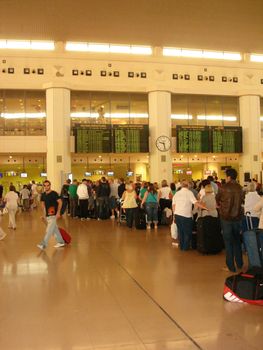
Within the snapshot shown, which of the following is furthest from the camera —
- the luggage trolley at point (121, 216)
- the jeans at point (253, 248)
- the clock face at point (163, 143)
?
the clock face at point (163, 143)

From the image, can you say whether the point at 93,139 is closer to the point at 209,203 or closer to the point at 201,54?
the point at 201,54

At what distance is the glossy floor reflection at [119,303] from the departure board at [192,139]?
55.0 feet

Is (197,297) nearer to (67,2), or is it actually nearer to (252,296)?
(252,296)

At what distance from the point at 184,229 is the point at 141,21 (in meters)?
17.5

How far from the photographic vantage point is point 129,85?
26656 mm

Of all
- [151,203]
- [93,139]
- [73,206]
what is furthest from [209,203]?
[93,139]

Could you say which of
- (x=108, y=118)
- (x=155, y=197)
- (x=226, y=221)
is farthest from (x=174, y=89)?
(x=226, y=221)

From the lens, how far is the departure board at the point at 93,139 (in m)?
24.5

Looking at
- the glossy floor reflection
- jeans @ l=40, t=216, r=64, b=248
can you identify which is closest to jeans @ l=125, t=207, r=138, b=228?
jeans @ l=40, t=216, r=64, b=248

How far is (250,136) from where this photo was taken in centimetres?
2739

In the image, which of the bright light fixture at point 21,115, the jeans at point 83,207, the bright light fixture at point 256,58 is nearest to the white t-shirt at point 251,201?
the jeans at point 83,207

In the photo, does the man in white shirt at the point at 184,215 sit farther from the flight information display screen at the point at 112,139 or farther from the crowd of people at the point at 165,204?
the flight information display screen at the point at 112,139

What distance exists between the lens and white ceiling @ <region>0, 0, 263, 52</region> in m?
21.8

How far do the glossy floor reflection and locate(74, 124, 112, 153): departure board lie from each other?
14899mm
